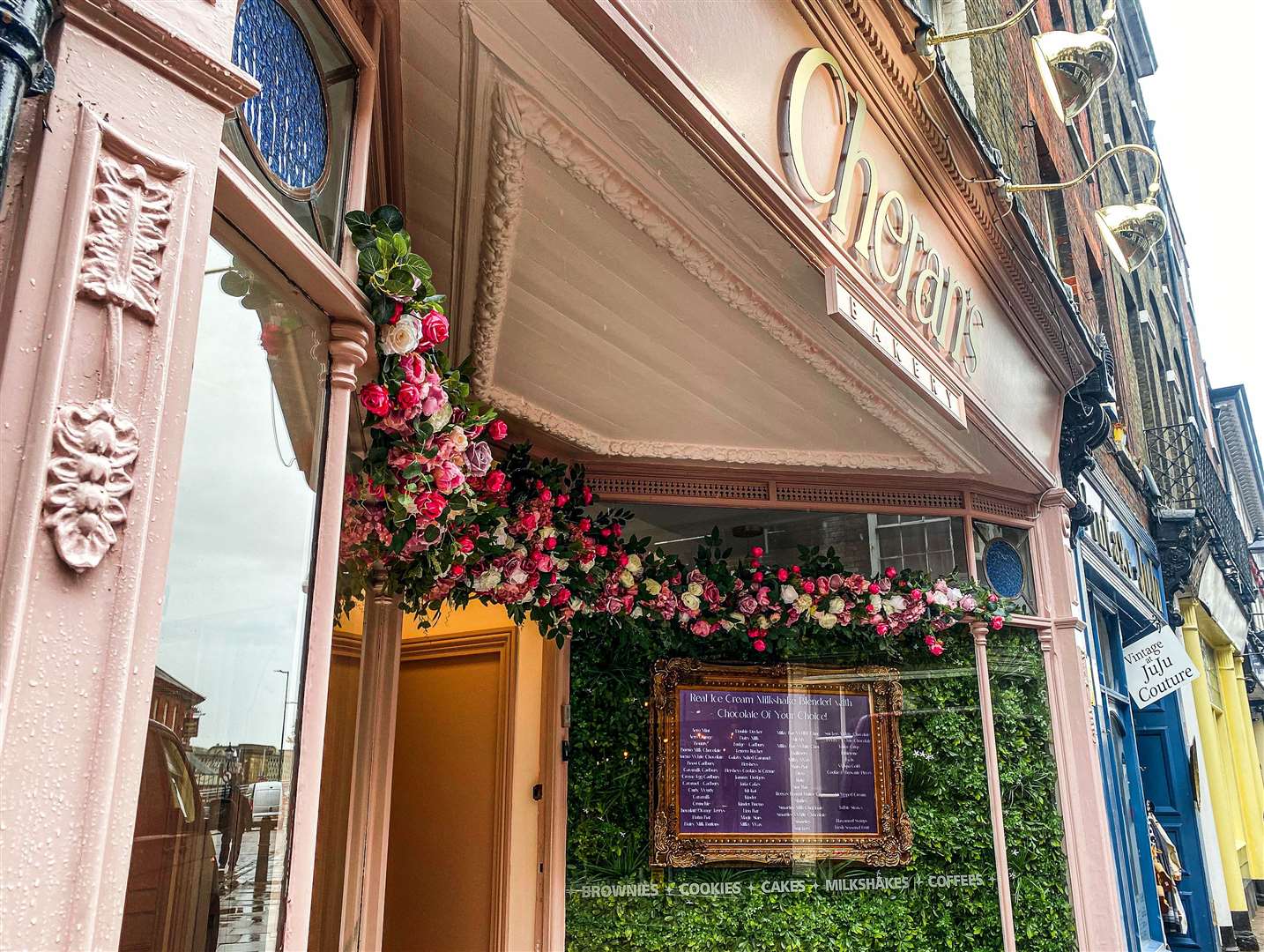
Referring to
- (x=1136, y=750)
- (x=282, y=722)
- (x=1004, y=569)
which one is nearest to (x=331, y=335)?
(x=282, y=722)

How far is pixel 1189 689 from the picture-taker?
10320 mm

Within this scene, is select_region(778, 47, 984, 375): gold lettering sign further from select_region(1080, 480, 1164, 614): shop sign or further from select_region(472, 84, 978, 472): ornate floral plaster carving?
select_region(1080, 480, 1164, 614): shop sign

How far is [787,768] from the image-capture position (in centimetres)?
516

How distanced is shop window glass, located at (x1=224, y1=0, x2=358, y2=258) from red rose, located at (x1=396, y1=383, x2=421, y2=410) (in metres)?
0.41

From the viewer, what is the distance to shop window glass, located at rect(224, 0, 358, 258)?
Answer: 1817 millimetres

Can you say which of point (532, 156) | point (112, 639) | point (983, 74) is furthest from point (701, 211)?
point (983, 74)

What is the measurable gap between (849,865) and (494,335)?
10.9 ft

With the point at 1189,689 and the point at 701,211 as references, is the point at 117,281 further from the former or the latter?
the point at 1189,689

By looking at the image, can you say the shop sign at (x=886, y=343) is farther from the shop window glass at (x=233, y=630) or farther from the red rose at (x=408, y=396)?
the shop window glass at (x=233, y=630)

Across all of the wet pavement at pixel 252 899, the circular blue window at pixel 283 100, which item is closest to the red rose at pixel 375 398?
the circular blue window at pixel 283 100

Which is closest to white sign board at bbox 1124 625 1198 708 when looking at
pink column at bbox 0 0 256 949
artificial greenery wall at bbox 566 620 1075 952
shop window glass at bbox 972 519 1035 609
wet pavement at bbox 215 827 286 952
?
shop window glass at bbox 972 519 1035 609

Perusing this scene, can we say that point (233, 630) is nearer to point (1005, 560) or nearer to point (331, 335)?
point (331, 335)

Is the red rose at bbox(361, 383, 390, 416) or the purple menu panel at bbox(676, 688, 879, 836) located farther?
the purple menu panel at bbox(676, 688, 879, 836)

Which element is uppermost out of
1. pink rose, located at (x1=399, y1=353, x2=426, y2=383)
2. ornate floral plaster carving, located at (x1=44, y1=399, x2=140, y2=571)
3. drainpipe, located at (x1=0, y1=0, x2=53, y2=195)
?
pink rose, located at (x1=399, y1=353, x2=426, y2=383)
